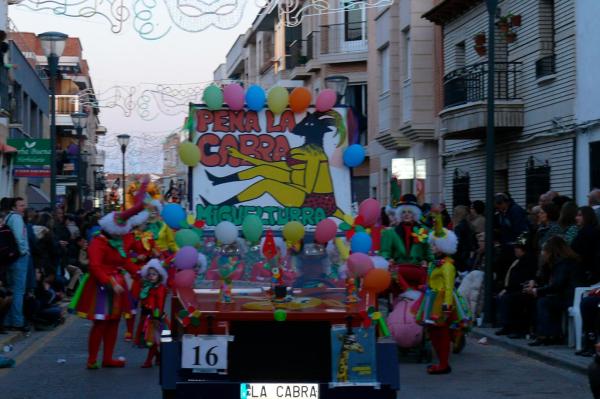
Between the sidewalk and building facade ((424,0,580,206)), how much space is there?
6801mm

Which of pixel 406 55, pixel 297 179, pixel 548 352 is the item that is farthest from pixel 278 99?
pixel 406 55

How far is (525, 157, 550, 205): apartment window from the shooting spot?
25.0 meters

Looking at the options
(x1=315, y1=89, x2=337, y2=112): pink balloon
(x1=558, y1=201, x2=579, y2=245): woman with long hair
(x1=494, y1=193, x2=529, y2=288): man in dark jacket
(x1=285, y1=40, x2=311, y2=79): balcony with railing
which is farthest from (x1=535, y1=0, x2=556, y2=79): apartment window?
(x1=285, y1=40, x2=311, y2=79): balcony with railing

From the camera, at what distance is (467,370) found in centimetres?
1421

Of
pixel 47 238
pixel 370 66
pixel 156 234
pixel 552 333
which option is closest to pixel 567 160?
pixel 552 333

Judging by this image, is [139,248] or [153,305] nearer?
[139,248]

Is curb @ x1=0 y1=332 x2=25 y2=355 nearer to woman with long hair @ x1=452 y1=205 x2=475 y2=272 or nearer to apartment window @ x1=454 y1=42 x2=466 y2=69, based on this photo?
woman with long hair @ x1=452 y1=205 x2=475 y2=272

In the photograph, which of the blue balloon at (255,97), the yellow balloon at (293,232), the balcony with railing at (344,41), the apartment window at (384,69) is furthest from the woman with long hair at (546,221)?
the balcony with railing at (344,41)

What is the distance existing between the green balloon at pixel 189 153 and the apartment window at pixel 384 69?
26626mm

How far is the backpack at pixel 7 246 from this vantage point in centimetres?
1747

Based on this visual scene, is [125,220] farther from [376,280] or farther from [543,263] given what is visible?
[543,263]

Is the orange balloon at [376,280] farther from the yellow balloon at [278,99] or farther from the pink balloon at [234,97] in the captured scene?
the pink balloon at [234,97]

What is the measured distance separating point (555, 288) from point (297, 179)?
5965 mm

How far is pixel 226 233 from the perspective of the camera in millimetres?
9914
